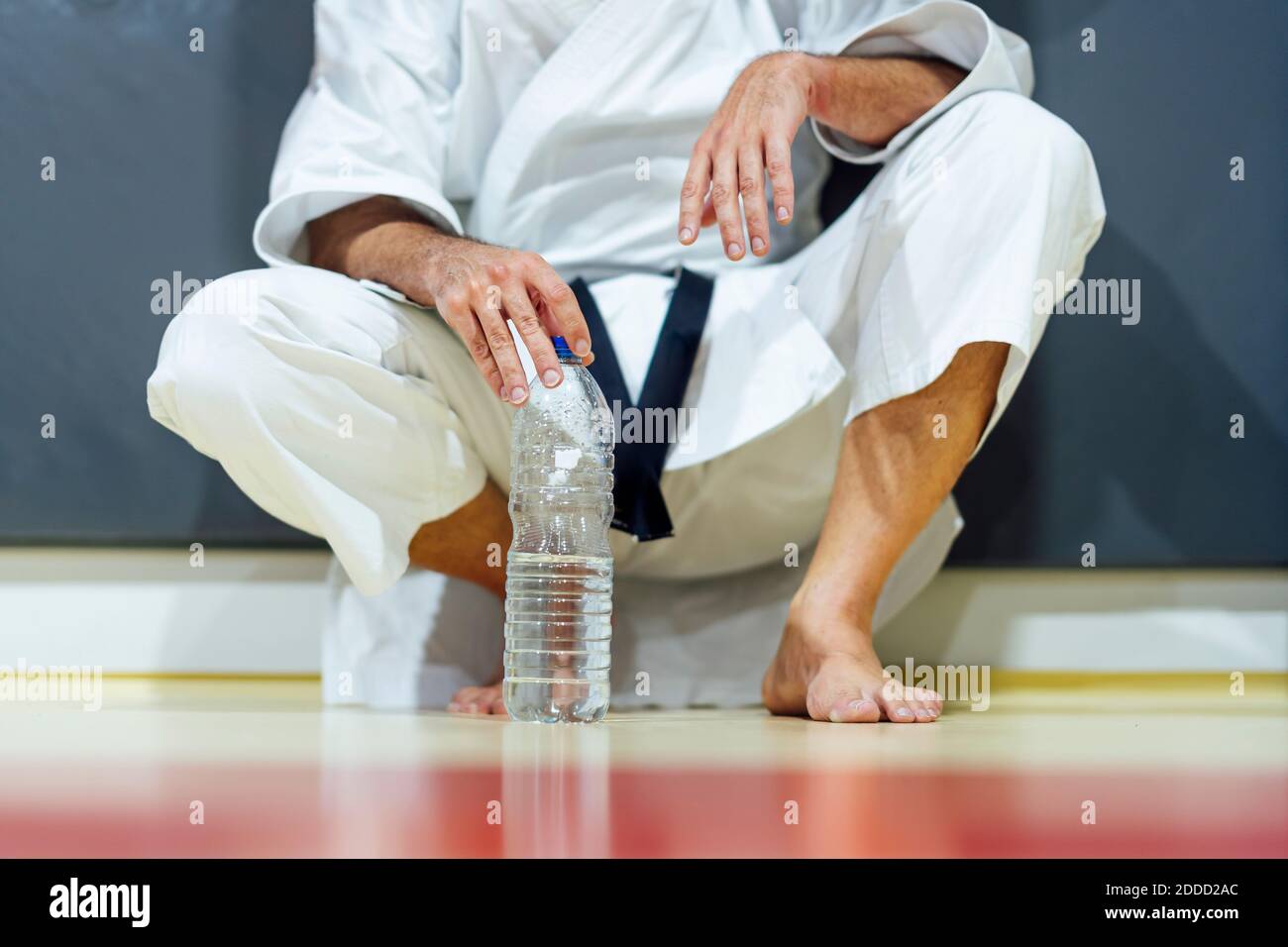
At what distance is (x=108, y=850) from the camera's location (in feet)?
1.85

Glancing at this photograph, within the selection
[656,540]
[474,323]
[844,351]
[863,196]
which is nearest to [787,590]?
[656,540]

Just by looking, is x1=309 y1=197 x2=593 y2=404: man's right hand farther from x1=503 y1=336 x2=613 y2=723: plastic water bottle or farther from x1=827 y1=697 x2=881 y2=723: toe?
x1=827 y1=697 x2=881 y2=723: toe

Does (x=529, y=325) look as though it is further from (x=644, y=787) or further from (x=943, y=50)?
(x=943, y=50)

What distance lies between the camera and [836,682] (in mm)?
1160

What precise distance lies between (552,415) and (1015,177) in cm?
51

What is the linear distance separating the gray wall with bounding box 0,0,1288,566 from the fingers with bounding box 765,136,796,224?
2.32ft

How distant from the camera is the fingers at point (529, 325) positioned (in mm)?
1105

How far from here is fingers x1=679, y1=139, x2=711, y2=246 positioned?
115 cm

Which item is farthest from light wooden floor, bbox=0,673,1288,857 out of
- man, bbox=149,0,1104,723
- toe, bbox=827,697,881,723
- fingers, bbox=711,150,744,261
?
fingers, bbox=711,150,744,261

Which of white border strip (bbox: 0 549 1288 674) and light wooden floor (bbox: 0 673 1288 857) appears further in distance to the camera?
white border strip (bbox: 0 549 1288 674)

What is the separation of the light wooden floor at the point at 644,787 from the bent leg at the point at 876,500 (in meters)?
0.09

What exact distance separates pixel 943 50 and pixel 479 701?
861 millimetres

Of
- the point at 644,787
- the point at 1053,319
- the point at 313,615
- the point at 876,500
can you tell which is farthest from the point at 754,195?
the point at 313,615

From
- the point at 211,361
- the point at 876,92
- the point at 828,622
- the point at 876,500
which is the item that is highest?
the point at 876,92
